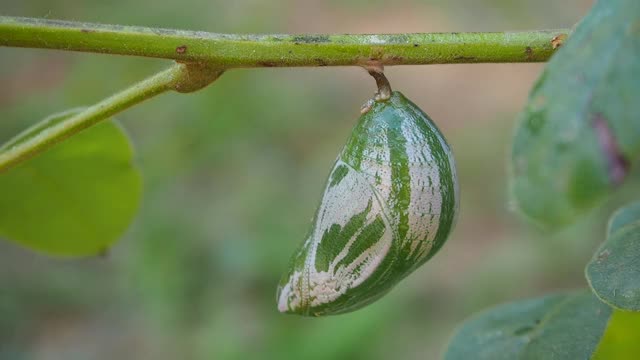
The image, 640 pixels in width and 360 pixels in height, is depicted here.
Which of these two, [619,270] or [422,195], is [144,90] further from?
[619,270]

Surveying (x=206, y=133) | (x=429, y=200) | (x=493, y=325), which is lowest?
(x=493, y=325)

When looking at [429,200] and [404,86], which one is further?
[404,86]

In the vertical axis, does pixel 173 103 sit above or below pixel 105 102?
above

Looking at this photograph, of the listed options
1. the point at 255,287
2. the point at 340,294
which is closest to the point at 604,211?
the point at 255,287

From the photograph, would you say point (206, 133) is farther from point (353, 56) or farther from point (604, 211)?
point (353, 56)

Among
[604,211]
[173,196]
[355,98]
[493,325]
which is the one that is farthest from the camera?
[355,98]

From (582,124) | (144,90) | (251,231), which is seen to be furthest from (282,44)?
(251,231)

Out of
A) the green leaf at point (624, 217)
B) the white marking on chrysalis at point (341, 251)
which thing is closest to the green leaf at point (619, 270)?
the green leaf at point (624, 217)
